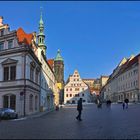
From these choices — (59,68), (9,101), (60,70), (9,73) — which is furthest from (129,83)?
(9,101)

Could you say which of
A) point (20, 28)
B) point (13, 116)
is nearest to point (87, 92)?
point (20, 28)

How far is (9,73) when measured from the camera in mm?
45156

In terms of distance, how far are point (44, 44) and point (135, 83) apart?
34862 millimetres

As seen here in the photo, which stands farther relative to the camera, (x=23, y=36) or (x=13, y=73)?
(x=23, y=36)

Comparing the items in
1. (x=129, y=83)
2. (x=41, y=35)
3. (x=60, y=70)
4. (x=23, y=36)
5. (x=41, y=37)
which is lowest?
(x=129, y=83)

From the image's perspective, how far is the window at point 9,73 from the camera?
1763 inches

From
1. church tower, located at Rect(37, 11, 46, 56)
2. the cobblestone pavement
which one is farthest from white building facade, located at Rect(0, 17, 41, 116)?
church tower, located at Rect(37, 11, 46, 56)

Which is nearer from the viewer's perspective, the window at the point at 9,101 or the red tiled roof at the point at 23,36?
the window at the point at 9,101

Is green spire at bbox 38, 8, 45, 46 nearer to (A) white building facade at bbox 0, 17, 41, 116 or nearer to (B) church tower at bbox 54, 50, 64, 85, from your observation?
(A) white building facade at bbox 0, 17, 41, 116

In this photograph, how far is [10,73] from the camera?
45.1 metres

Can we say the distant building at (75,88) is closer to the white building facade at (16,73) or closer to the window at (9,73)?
the white building facade at (16,73)

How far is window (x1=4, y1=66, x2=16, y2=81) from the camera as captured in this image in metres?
44.8

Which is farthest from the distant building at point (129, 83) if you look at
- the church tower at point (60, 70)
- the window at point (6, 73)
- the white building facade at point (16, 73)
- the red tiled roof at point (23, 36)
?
the window at point (6, 73)

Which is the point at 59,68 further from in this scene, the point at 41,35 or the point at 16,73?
the point at 16,73
